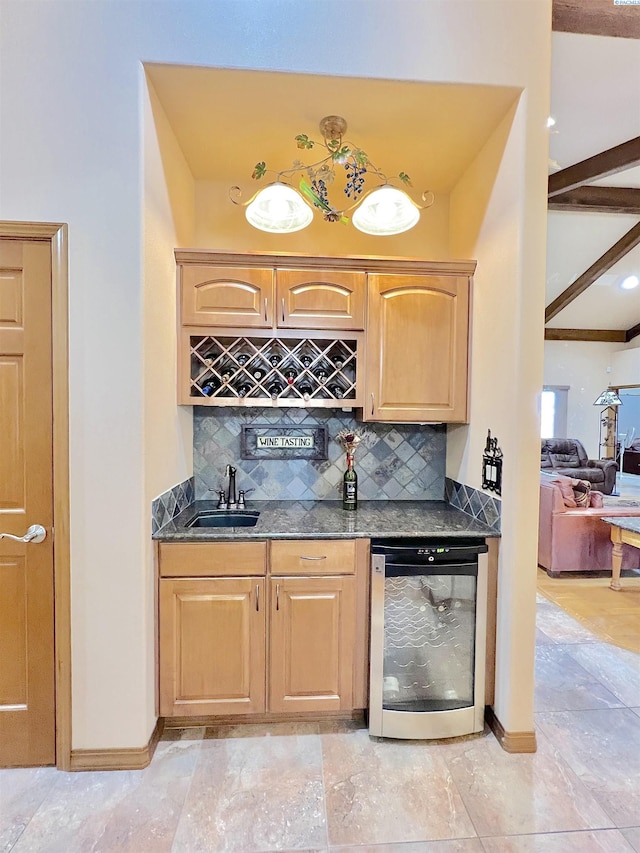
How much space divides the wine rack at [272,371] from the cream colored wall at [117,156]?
53 cm

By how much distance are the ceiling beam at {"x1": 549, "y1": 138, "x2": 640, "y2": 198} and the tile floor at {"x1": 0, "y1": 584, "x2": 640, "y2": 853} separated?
3.99 m

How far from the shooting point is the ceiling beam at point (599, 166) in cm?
333

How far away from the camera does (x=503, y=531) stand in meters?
1.96

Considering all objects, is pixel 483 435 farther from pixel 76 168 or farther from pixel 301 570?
pixel 76 168

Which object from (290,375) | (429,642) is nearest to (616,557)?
(429,642)

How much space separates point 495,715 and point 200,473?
2036 millimetres

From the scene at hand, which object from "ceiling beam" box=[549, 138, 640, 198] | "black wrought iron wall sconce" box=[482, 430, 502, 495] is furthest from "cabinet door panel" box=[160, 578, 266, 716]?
"ceiling beam" box=[549, 138, 640, 198]

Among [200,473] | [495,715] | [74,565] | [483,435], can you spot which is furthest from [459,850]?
[200,473]

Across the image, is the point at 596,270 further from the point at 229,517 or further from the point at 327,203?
the point at 229,517

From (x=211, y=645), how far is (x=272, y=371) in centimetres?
142

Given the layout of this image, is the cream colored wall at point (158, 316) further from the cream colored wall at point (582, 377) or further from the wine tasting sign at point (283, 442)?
the cream colored wall at point (582, 377)

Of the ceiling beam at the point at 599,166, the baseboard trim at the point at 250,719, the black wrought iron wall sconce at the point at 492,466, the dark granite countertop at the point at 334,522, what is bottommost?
the baseboard trim at the point at 250,719

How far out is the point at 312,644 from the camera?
1.97 metres

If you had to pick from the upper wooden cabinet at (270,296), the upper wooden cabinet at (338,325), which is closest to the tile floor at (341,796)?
the upper wooden cabinet at (338,325)
